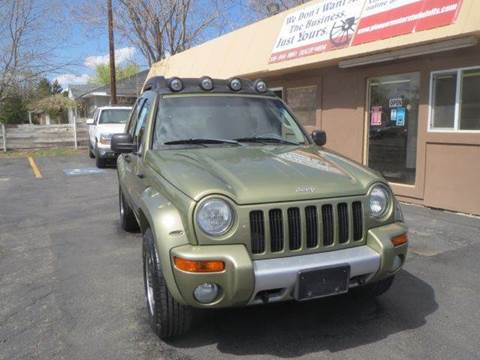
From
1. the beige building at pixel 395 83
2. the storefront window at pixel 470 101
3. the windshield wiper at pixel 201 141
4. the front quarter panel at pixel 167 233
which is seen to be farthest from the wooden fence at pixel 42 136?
the front quarter panel at pixel 167 233

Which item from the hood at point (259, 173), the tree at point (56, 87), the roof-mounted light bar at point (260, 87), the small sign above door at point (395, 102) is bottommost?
the hood at point (259, 173)

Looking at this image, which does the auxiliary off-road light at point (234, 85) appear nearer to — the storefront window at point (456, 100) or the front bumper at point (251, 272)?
the front bumper at point (251, 272)

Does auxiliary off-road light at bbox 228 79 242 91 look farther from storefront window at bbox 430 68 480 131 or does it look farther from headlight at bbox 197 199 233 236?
storefront window at bbox 430 68 480 131

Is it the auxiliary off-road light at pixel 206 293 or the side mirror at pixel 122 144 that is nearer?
the auxiliary off-road light at pixel 206 293

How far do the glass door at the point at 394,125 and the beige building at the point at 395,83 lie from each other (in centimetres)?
2

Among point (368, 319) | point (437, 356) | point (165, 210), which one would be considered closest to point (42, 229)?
point (165, 210)

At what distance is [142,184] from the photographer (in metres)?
4.04

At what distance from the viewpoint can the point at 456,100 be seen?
726 centimetres

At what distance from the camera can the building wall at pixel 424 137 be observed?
23.3 feet

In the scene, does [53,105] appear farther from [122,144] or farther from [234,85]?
[234,85]

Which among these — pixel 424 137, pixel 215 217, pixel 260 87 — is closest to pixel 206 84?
pixel 260 87

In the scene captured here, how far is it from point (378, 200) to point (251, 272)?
43.4 inches

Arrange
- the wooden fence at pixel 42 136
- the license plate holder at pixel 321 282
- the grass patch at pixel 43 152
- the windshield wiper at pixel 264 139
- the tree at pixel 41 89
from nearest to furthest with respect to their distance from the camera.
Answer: the license plate holder at pixel 321 282
the windshield wiper at pixel 264 139
the grass patch at pixel 43 152
the wooden fence at pixel 42 136
the tree at pixel 41 89

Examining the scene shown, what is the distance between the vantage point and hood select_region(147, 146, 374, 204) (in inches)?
119
